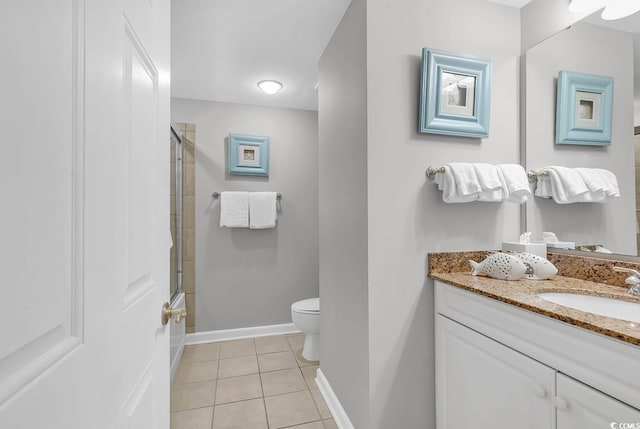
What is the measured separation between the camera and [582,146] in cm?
138

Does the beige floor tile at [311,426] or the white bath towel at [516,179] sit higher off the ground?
A: the white bath towel at [516,179]

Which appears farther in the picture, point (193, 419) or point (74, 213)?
point (193, 419)

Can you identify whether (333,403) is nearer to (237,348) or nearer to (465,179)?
(237,348)

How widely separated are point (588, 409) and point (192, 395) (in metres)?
2.05

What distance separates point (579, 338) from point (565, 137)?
1.07 m

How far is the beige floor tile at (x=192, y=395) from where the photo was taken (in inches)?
72.9

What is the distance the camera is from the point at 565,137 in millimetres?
1447


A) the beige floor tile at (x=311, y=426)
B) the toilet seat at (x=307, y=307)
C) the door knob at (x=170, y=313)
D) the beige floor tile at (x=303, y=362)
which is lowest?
the beige floor tile at (x=303, y=362)

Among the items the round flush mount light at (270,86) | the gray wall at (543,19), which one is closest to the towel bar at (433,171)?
the gray wall at (543,19)

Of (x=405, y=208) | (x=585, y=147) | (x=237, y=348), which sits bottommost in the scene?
(x=237, y=348)

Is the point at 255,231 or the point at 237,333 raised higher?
the point at 255,231

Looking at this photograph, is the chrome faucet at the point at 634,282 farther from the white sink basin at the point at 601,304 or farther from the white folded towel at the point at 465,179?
the white folded towel at the point at 465,179

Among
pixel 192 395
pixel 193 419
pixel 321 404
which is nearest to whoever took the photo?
pixel 193 419

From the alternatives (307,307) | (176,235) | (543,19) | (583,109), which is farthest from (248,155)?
(583,109)
